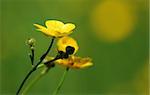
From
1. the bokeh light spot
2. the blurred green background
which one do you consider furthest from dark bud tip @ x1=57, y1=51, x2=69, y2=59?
the bokeh light spot

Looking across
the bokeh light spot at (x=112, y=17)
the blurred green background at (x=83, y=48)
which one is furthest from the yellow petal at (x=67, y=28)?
the bokeh light spot at (x=112, y=17)

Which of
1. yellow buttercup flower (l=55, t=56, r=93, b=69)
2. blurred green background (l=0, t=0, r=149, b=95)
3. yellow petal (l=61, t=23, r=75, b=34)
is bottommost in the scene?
blurred green background (l=0, t=0, r=149, b=95)

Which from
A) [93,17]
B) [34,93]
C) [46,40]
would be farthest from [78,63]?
[93,17]

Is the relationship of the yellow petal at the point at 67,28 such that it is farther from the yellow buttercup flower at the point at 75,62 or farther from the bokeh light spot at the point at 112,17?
the bokeh light spot at the point at 112,17

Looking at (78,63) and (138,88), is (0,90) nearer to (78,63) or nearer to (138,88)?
(138,88)

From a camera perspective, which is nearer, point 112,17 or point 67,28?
point 67,28

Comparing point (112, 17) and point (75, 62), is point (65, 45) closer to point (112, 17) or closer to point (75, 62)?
point (75, 62)

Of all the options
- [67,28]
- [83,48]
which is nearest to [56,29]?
[67,28]

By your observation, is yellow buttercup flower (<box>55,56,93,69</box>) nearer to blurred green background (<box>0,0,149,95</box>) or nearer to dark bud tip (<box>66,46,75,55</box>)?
dark bud tip (<box>66,46,75,55</box>)
